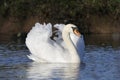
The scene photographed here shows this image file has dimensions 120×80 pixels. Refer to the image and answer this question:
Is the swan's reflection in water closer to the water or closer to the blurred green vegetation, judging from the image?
the water

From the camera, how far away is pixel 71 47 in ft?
68.9

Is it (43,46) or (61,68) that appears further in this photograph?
(43,46)

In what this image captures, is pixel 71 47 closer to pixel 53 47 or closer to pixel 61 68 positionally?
pixel 53 47

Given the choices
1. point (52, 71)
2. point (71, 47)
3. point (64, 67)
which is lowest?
point (64, 67)

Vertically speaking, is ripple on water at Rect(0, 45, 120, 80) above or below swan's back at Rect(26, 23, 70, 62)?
below

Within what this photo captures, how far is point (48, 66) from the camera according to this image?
798 inches

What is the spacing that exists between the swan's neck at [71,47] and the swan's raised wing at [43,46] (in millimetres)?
276

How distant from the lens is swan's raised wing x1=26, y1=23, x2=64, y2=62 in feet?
68.6

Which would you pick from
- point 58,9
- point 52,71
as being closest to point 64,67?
point 52,71

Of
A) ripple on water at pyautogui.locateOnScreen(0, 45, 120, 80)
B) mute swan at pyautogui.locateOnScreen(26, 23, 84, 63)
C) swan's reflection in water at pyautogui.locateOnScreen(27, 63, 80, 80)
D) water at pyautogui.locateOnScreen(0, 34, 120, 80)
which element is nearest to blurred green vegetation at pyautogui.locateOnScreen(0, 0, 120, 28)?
water at pyautogui.locateOnScreen(0, 34, 120, 80)

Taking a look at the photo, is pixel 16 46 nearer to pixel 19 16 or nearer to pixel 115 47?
pixel 115 47

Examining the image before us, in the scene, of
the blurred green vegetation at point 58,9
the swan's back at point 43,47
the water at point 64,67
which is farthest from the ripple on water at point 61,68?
the blurred green vegetation at point 58,9

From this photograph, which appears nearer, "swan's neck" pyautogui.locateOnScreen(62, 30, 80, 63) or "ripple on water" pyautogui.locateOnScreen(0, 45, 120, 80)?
"ripple on water" pyautogui.locateOnScreen(0, 45, 120, 80)

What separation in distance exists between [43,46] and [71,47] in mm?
849
